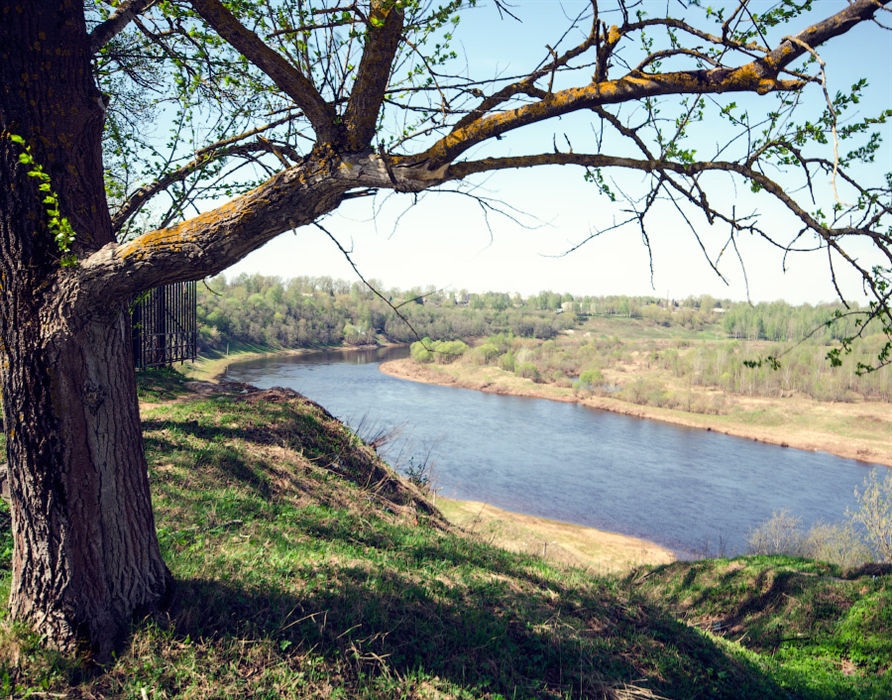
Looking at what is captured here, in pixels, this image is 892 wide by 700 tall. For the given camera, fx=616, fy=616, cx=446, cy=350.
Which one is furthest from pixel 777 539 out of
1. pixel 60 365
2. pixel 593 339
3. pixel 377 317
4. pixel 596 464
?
pixel 593 339

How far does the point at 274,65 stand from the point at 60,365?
1.98m

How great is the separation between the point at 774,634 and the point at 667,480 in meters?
26.1

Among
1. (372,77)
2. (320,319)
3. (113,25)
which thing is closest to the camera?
(372,77)

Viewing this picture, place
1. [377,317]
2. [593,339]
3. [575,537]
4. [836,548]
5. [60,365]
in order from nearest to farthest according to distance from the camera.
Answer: [60,365] < [575,537] < [836,548] < [377,317] < [593,339]

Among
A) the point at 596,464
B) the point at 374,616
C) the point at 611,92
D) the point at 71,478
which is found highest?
the point at 611,92

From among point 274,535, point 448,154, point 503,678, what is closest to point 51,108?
point 448,154

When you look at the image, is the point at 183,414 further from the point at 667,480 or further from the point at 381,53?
the point at 667,480

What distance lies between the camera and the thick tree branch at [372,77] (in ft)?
11.1

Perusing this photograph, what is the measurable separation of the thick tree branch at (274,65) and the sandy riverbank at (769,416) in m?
50.5

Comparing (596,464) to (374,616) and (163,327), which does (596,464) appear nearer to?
(163,327)

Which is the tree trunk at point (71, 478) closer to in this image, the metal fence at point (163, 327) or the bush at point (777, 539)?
the metal fence at point (163, 327)

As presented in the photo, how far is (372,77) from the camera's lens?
339cm

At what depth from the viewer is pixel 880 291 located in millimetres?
3945

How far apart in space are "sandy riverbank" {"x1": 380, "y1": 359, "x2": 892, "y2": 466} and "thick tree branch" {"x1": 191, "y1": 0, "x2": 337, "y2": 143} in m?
50.5
